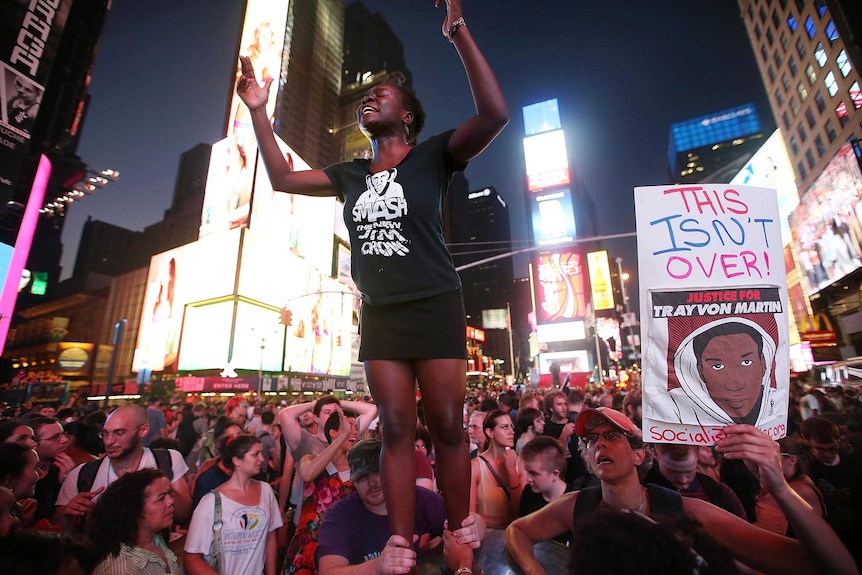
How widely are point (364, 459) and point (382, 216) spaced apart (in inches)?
66.1

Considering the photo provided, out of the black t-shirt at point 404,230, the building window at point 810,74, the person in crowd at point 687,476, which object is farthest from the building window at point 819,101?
the black t-shirt at point 404,230

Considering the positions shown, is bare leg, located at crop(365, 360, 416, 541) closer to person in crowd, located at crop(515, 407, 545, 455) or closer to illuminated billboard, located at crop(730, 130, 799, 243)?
person in crowd, located at crop(515, 407, 545, 455)

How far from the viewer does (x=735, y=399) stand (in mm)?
1917

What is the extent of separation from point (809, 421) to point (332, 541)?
5.37m

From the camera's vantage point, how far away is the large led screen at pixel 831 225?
823 inches

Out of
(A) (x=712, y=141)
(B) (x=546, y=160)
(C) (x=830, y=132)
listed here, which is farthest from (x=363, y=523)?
(A) (x=712, y=141)

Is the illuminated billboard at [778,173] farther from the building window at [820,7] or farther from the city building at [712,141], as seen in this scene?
the city building at [712,141]

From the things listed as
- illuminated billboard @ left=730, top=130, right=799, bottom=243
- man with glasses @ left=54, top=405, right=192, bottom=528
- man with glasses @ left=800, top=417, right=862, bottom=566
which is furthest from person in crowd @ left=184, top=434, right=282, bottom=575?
illuminated billboard @ left=730, top=130, right=799, bottom=243

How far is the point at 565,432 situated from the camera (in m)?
6.10

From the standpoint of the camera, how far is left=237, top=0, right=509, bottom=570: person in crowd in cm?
189

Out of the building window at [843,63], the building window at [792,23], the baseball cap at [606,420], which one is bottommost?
the baseball cap at [606,420]

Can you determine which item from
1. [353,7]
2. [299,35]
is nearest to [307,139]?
[299,35]

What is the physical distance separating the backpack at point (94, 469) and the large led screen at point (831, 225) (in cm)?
2767

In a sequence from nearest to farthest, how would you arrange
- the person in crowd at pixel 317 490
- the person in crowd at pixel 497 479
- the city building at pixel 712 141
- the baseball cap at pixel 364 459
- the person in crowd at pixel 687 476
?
1. the baseball cap at pixel 364 459
2. the person in crowd at pixel 687 476
3. the person in crowd at pixel 317 490
4. the person in crowd at pixel 497 479
5. the city building at pixel 712 141
